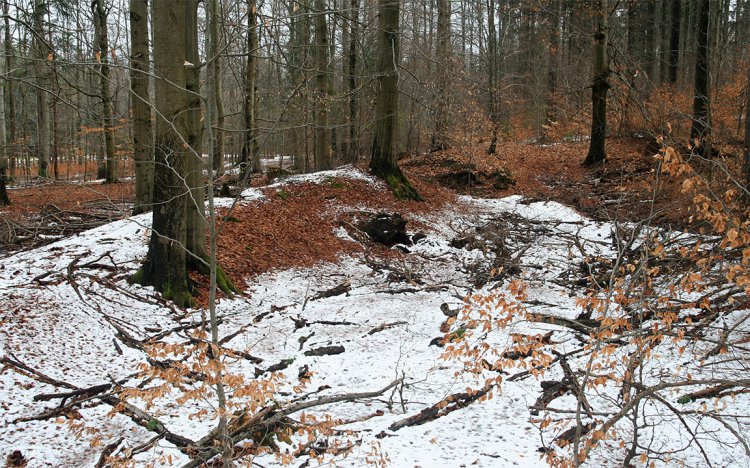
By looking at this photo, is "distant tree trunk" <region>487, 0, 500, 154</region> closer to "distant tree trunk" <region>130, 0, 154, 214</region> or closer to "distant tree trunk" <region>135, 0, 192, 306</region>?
"distant tree trunk" <region>130, 0, 154, 214</region>

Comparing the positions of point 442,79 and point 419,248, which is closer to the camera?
point 419,248

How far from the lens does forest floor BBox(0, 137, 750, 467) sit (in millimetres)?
3801

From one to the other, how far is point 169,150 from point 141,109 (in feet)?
13.8

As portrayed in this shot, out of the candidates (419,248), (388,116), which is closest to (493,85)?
(388,116)

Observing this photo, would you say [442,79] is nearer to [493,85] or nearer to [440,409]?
[493,85]

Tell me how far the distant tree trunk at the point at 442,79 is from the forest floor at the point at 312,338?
618cm

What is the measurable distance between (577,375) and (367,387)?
6.52 ft

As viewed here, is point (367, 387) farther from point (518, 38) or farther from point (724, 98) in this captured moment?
point (518, 38)

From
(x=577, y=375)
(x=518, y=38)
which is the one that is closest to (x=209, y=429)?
(x=577, y=375)

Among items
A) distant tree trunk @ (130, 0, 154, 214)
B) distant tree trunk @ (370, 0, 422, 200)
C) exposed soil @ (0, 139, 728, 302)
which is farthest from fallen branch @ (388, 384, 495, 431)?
distant tree trunk @ (370, 0, 422, 200)

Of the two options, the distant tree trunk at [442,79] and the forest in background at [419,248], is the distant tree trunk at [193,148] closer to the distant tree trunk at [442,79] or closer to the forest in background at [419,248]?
the forest in background at [419,248]

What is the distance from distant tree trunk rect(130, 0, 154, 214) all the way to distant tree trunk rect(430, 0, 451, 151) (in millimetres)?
9322

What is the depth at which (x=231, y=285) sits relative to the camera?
24.5 ft

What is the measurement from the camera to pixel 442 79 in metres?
18.0
